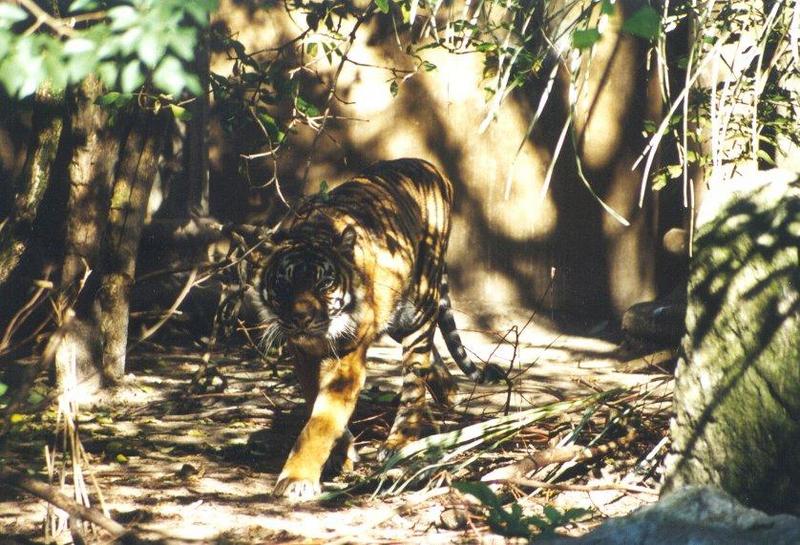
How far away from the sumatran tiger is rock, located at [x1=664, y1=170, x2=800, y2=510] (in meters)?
1.68

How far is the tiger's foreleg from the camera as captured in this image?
4.43 meters

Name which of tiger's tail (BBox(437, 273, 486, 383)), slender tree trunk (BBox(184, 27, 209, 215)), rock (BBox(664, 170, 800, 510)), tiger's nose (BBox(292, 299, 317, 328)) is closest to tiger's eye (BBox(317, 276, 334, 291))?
tiger's nose (BBox(292, 299, 317, 328))

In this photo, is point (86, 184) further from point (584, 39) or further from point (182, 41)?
point (584, 39)

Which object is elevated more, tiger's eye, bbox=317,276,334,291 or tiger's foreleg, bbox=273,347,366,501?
tiger's eye, bbox=317,276,334,291

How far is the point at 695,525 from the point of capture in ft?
9.04

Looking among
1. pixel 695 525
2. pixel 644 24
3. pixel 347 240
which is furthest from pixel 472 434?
pixel 644 24

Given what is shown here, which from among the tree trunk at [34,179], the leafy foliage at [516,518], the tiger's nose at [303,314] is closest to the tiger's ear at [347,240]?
the tiger's nose at [303,314]

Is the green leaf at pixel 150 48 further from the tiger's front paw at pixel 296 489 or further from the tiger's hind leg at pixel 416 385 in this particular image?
the tiger's hind leg at pixel 416 385

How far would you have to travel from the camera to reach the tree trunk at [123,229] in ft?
19.2

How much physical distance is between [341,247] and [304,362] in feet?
1.88

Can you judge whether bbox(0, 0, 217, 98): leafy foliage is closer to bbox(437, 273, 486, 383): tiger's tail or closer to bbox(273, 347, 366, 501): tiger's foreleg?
bbox(273, 347, 366, 501): tiger's foreleg

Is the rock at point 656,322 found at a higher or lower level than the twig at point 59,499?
higher

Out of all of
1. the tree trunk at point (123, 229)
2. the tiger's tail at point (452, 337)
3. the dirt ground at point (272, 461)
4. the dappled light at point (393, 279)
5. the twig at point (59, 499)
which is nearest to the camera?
the twig at point (59, 499)

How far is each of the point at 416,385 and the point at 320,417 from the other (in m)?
0.89
